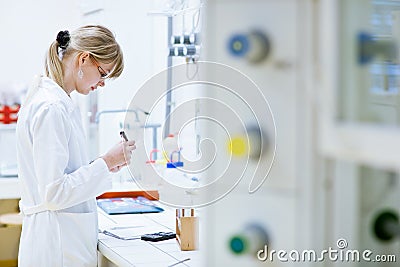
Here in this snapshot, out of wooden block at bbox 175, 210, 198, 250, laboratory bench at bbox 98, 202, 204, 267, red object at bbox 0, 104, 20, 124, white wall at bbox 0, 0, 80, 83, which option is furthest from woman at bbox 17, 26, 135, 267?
white wall at bbox 0, 0, 80, 83

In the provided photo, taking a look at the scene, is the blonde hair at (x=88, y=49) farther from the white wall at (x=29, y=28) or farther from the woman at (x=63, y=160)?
the white wall at (x=29, y=28)

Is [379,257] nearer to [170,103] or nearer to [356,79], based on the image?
[356,79]

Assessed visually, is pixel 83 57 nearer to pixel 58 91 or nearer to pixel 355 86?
pixel 58 91

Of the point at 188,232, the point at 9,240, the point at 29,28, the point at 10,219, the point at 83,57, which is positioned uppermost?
→ the point at 29,28

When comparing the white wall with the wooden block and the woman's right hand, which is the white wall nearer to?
the woman's right hand

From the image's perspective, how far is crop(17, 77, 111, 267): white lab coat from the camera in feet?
6.88

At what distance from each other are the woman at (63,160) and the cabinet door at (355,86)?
1.18 meters

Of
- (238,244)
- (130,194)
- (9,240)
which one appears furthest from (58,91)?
(9,240)

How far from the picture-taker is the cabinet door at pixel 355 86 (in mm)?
917

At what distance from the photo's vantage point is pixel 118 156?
7.54 feet

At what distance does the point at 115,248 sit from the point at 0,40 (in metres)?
2.54

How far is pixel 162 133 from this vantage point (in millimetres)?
3102

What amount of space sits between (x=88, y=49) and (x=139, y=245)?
0.69 m

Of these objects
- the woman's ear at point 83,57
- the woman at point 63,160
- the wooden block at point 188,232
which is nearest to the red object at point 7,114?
the woman at point 63,160
